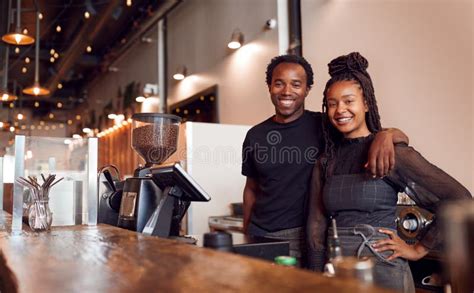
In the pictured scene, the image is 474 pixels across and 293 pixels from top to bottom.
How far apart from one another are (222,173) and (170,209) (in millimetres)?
1966

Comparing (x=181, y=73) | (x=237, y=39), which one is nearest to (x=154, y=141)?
(x=237, y=39)

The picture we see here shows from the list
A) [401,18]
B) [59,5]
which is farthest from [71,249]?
[59,5]

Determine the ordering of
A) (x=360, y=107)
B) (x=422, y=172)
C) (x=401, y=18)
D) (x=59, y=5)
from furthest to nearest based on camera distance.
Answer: (x=59, y=5) < (x=401, y=18) < (x=360, y=107) < (x=422, y=172)

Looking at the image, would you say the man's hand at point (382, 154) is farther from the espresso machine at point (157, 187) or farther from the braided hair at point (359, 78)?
the espresso machine at point (157, 187)

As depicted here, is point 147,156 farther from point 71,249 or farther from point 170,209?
point 71,249

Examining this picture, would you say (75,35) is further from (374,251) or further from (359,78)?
(374,251)

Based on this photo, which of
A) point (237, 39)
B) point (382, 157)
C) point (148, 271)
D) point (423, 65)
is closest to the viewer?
point (148, 271)

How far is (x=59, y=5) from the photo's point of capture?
6.56 m

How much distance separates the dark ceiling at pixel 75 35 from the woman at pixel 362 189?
4.11 meters

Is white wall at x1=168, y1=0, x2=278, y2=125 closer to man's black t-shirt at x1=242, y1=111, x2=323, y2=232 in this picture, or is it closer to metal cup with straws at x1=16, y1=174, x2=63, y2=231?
man's black t-shirt at x1=242, y1=111, x2=323, y2=232

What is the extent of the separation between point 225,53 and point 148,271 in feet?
14.5

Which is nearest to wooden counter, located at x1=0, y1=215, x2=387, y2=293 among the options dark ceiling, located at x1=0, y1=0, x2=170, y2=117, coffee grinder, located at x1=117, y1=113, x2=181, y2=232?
coffee grinder, located at x1=117, y1=113, x2=181, y2=232

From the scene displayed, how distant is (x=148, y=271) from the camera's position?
774mm

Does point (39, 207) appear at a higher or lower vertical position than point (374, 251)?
higher
